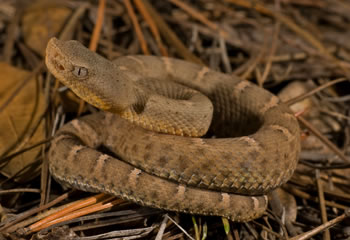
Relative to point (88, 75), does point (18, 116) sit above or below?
below

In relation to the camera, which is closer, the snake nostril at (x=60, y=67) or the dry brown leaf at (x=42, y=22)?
the snake nostril at (x=60, y=67)

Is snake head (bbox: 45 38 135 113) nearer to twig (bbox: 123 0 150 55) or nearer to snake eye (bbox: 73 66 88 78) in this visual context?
snake eye (bbox: 73 66 88 78)

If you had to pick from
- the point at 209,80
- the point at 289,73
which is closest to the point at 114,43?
the point at 209,80

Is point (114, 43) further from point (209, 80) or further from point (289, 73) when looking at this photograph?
point (289, 73)

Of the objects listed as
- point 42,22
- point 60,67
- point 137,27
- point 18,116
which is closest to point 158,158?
point 60,67

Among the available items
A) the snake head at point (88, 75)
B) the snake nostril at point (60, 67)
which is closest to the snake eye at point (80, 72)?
the snake head at point (88, 75)

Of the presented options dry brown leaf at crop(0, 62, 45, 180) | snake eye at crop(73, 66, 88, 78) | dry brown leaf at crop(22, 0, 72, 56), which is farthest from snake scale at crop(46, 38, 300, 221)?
dry brown leaf at crop(22, 0, 72, 56)

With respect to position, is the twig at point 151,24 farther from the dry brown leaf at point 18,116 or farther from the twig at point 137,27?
the dry brown leaf at point 18,116

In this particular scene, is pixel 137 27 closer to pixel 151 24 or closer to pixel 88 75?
pixel 151 24
